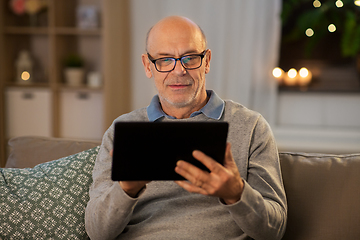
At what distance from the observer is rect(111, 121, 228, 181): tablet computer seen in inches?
33.0

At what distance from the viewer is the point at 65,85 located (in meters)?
3.14

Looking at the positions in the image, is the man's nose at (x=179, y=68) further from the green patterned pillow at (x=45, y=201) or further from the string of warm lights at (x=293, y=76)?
the string of warm lights at (x=293, y=76)

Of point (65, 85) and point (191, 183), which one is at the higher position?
point (65, 85)

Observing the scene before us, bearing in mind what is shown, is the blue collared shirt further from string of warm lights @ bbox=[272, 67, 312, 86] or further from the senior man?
string of warm lights @ bbox=[272, 67, 312, 86]

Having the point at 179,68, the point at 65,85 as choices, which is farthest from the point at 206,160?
the point at 65,85

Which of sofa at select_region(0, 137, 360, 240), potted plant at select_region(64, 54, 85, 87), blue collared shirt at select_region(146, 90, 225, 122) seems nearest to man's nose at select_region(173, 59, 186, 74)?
blue collared shirt at select_region(146, 90, 225, 122)

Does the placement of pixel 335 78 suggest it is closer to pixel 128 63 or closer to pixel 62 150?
pixel 128 63

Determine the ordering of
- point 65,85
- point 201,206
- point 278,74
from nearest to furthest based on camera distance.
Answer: point 201,206, point 65,85, point 278,74

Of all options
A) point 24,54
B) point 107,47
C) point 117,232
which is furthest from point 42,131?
point 117,232

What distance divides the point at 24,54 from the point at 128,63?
2.92 feet

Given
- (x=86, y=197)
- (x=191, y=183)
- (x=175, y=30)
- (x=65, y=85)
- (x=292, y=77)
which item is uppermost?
(x=175, y=30)

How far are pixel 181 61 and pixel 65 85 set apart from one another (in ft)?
6.80

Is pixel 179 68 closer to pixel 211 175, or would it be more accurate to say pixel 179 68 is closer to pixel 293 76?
pixel 211 175

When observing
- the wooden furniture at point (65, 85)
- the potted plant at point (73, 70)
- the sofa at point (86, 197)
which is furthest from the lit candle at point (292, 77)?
the sofa at point (86, 197)
